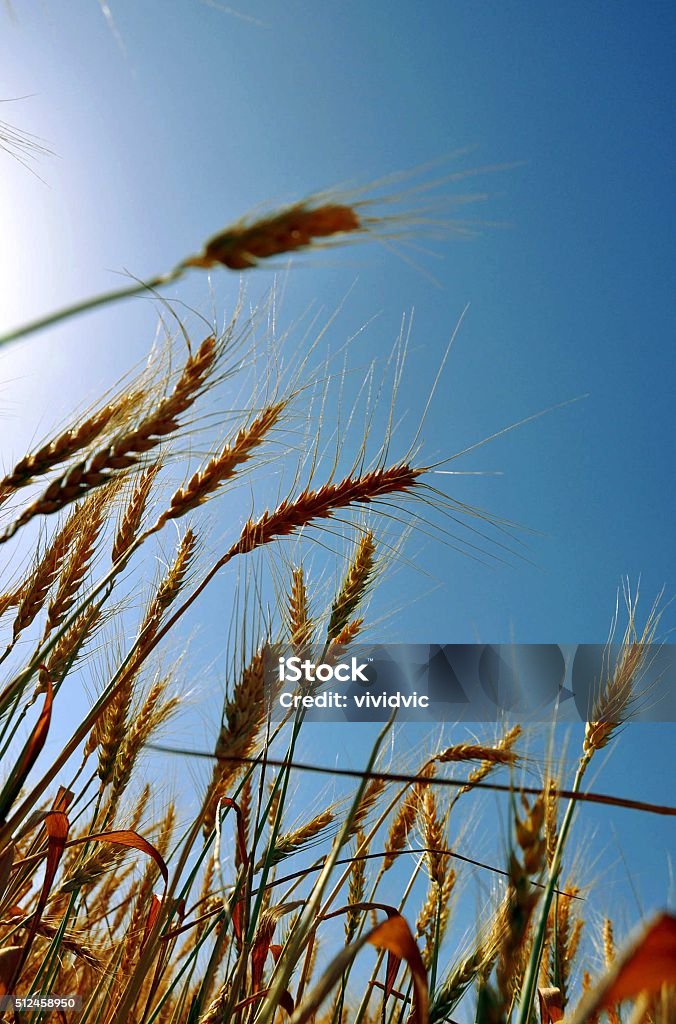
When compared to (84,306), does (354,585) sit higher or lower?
higher

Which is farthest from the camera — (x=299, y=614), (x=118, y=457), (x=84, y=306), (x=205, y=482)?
(x=299, y=614)

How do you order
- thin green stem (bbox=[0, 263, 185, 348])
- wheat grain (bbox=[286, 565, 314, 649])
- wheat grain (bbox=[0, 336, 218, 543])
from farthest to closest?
wheat grain (bbox=[286, 565, 314, 649]), wheat grain (bbox=[0, 336, 218, 543]), thin green stem (bbox=[0, 263, 185, 348])

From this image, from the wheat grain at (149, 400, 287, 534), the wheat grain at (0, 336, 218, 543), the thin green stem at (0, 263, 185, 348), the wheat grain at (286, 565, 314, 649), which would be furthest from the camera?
the wheat grain at (286, 565, 314, 649)

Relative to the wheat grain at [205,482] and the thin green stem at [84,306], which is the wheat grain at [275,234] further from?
the wheat grain at [205,482]

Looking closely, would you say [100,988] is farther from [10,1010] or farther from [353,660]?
[353,660]

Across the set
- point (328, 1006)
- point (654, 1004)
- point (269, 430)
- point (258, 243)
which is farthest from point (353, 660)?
point (258, 243)

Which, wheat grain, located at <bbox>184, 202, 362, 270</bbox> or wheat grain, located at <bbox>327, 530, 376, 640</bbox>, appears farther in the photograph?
wheat grain, located at <bbox>327, 530, 376, 640</bbox>

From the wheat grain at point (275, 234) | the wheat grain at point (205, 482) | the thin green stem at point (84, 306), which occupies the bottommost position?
the thin green stem at point (84, 306)

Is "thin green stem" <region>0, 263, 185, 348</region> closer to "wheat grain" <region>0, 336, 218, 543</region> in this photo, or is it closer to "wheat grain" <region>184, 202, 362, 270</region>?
"wheat grain" <region>184, 202, 362, 270</region>

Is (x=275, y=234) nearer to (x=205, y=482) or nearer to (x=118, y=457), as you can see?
(x=118, y=457)

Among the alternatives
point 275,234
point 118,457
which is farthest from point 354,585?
point 275,234

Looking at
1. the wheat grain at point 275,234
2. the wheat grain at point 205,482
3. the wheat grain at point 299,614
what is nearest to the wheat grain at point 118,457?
the wheat grain at point 205,482

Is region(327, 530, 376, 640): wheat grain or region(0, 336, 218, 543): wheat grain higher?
region(327, 530, 376, 640): wheat grain

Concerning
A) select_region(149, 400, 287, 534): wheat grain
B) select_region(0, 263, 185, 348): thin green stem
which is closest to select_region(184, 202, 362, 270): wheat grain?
select_region(0, 263, 185, 348): thin green stem
